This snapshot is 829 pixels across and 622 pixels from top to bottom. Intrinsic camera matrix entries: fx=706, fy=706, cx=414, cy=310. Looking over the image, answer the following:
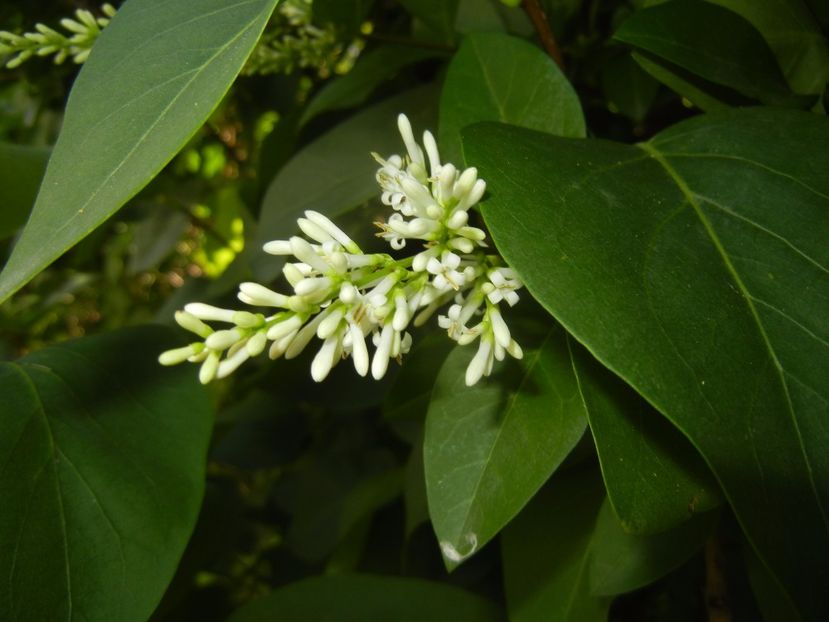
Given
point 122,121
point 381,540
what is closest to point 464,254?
point 122,121

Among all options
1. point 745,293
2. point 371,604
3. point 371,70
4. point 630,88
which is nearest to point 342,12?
point 371,70

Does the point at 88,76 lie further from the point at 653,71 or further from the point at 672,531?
the point at 672,531

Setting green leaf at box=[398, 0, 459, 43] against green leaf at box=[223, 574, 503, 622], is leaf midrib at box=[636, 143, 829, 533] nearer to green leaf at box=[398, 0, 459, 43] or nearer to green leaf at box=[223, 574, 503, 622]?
green leaf at box=[398, 0, 459, 43]

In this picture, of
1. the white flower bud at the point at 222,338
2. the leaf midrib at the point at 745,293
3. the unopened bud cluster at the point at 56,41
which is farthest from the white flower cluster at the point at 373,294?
the unopened bud cluster at the point at 56,41

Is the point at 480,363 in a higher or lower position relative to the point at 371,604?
higher

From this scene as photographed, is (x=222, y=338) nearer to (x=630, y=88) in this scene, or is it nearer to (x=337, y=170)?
(x=337, y=170)

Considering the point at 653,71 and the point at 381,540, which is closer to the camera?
the point at 653,71
